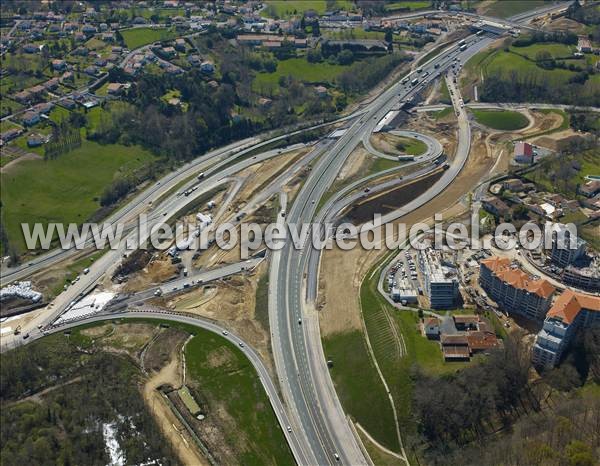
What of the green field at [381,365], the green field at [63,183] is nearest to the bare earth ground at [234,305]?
the green field at [381,365]

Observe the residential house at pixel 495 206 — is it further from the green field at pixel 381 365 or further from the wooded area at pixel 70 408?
the wooded area at pixel 70 408

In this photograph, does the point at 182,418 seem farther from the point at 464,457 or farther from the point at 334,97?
the point at 334,97

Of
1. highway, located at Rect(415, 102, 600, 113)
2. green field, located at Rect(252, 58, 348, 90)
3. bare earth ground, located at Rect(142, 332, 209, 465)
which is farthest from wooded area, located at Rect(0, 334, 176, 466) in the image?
highway, located at Rect(415, 102, 600, 113)

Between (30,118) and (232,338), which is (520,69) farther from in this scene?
(30,118)

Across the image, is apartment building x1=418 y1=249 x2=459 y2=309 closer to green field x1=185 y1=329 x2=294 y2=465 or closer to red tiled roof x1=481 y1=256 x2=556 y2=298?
red tiled roof x1=481 y1=256 x2=556 y2=298

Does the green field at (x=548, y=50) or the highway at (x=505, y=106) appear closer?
the highway at (x=505, y=106)

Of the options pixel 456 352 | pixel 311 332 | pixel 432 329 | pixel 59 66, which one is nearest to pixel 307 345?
pixel 311 332
